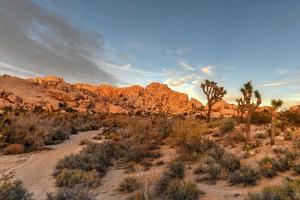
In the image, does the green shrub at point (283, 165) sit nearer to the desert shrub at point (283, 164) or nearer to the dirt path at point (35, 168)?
the desert shrub at point (283, 164)

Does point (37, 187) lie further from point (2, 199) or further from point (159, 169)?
point (159, 169)

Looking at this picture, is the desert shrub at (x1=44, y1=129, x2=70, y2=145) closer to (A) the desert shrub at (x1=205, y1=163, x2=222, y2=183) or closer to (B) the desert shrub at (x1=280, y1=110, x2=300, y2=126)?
(A) the desert shrub at (x1=205, y1=163, x2=222, y2=183)

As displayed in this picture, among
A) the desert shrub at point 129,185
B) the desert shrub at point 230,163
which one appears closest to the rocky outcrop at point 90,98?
the desert shrub at point 230,163

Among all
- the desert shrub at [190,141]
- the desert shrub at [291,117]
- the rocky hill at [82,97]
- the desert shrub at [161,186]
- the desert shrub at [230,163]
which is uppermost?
the rocky hill at [82,97]

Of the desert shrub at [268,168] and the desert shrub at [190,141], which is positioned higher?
the desert shrub at [190,141]

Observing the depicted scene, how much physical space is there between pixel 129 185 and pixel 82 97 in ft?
255

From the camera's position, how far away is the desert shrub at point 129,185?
947cm

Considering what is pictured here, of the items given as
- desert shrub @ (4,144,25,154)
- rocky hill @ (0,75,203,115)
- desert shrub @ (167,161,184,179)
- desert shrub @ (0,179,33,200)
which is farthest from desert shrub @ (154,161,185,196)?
rocky hill @ (0,75,203,115)

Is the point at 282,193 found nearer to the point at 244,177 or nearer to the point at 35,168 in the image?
the point at 244,177

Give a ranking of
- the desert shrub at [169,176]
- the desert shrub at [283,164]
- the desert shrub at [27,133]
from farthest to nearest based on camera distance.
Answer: the desert shrub at [27,133] → the desert shrub at [283,164] → the desert shrub at [169,176]

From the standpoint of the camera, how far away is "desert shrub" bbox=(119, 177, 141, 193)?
947 centimetres

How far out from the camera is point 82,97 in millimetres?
84938

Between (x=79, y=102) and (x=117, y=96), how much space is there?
146 feet

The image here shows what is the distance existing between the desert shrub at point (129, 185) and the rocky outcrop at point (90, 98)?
149ft
